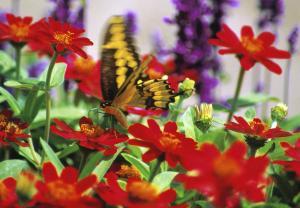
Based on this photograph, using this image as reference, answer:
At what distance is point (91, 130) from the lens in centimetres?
93

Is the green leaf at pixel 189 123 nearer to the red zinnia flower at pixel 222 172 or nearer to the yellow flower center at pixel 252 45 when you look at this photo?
the yellow flower center at pixel 252 45

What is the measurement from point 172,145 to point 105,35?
0.44 metres

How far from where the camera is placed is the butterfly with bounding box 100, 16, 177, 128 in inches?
45.8

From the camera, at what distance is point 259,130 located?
3.10 feet

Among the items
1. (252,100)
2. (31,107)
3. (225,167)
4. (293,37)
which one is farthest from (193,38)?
(225,167)

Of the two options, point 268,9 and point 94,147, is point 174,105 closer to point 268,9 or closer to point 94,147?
point 94,147

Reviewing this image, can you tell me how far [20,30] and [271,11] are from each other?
1.13 m

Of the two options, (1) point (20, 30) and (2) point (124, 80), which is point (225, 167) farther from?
(1) point (20, 30)

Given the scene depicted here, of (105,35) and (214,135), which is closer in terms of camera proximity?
(214,135)

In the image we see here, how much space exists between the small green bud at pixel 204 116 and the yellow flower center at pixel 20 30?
1.43ft

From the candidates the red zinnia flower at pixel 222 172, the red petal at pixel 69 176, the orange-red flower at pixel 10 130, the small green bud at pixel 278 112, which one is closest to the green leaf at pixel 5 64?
the orange-red flower at pixel 10 130

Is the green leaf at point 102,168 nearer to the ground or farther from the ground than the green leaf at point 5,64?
nearer to the ground

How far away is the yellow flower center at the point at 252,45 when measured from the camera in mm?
1206

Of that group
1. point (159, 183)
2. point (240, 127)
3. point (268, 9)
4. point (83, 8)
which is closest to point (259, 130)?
point (240, 127)
